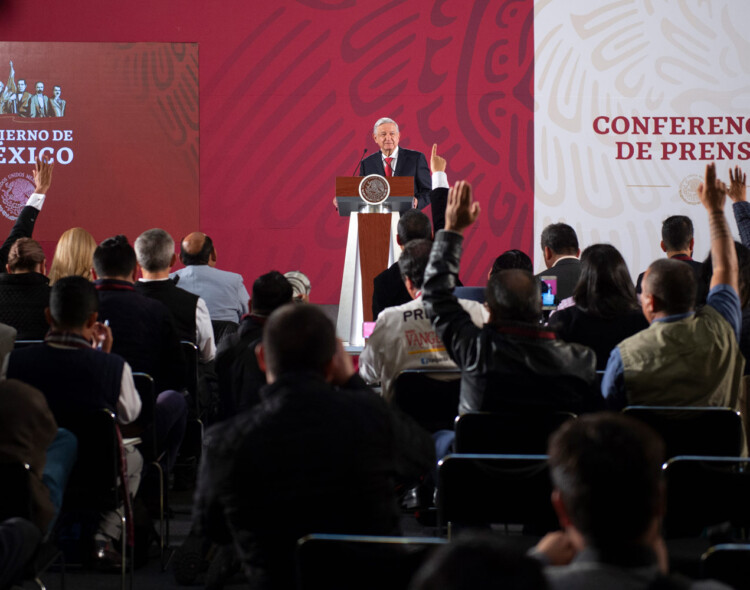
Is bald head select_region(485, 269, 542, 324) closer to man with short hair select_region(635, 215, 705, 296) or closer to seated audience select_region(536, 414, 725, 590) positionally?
seated audience select_region(536, 414, 725, 590)

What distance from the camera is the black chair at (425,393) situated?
9.84 ft

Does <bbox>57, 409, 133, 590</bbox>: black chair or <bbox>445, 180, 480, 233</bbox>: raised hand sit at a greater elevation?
<bbox>445, 180, 480, 233</bbox>: raised hand

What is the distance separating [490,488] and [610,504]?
3.40 ft

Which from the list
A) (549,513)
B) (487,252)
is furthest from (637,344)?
(487,252)

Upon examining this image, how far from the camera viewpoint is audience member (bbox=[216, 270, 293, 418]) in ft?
10.6

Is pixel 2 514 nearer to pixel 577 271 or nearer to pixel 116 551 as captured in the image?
pixel 116 551

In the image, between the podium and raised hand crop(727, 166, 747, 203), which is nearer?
raised hand crop(727, 166, 747, 203)

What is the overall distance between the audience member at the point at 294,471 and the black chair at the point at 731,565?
593 mm

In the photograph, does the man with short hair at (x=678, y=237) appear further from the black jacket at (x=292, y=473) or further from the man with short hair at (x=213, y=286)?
the black jacket at (x=292, y=473)

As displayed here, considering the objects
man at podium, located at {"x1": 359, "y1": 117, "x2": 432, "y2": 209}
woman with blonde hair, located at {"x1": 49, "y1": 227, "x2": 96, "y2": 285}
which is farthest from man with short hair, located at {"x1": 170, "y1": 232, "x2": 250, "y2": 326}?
man at podium, located at {"x1": 359, "y1": 117, "x2": 432, "y2": 209}

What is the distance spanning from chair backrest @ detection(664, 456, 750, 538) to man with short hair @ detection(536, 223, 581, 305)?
2409mm

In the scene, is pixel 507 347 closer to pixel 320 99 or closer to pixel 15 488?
pixel 15 488

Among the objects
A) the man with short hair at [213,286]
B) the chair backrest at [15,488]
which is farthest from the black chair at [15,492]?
the man with short hair at [213,286]

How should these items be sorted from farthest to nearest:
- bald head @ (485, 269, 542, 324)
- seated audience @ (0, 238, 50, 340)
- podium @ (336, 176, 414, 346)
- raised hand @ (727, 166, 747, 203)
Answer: podium @ (336, 176, 414, 346) → seated audience @ (0, 238, 50, 340) → raised hand @ (727, 166, 747, 203) → bald head @ (485, 269, 542, 324)
